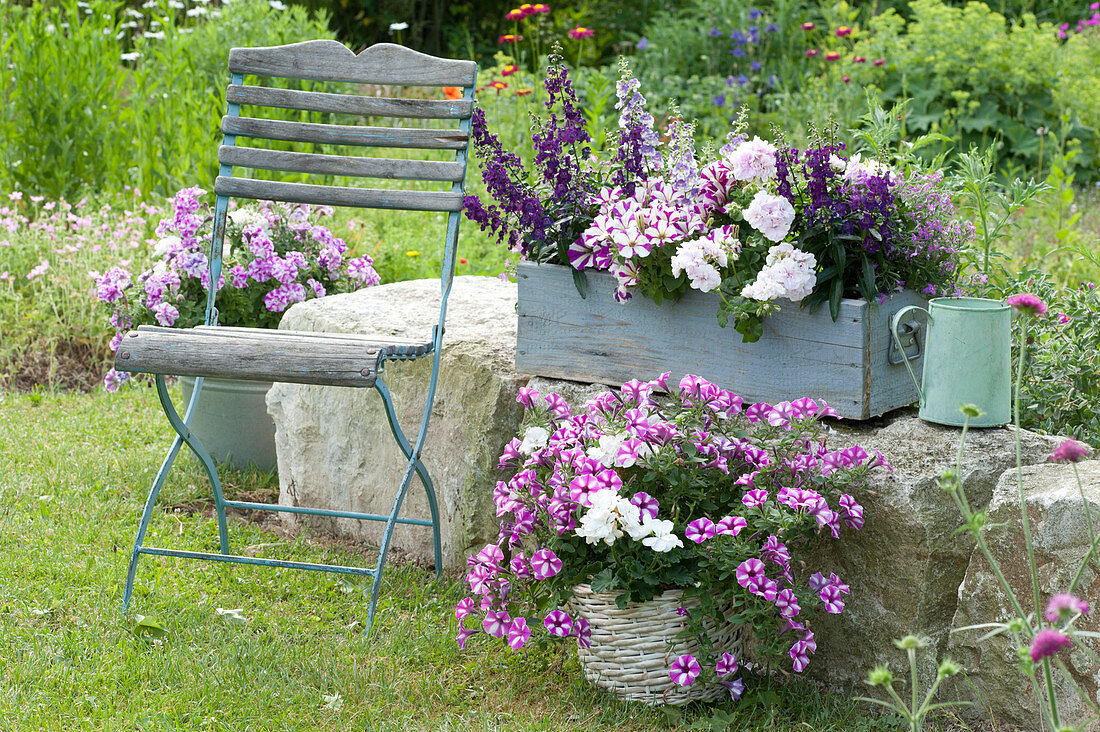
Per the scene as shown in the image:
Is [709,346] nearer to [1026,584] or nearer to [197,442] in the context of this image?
[1026,584]

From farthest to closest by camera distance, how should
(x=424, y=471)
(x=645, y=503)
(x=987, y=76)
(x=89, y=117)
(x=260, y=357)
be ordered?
1. (x=987, y=76)
2. (x=89, y=117)
3. (x=424, y=471)
4. (x=260, y=357)
5. (x=645, y=503)

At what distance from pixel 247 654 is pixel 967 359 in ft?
5.42

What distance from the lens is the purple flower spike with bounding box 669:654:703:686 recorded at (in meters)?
2.14

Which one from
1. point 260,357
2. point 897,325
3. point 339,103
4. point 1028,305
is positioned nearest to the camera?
point 1028,305

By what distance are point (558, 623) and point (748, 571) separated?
40 cm

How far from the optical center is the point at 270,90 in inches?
119

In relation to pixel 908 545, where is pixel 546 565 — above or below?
below

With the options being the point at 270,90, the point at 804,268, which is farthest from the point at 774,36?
the point at 804,268

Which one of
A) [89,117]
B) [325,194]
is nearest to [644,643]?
[325,194]

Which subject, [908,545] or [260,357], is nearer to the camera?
[908,545]

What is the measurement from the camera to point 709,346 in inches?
97.3

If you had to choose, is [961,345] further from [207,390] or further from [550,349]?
[207,390]

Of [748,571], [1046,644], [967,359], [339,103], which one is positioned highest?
[339,103]

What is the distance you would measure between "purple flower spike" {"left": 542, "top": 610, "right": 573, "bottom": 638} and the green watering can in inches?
32.6
